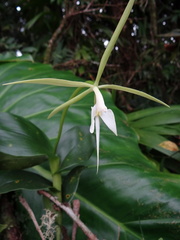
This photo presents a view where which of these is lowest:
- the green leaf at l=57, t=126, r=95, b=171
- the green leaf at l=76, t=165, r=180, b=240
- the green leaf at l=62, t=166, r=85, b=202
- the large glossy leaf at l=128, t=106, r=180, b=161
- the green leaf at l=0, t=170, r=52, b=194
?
the large glossy leaf at l=128, t=106, r=180, b=161

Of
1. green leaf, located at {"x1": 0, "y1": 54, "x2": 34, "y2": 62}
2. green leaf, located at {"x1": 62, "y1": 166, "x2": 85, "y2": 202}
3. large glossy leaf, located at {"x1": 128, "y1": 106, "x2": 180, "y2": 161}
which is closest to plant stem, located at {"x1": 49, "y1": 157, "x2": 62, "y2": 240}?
green leaf, located at {"x1": 62, "y1": 166, "x2": 85, "y2": 202}

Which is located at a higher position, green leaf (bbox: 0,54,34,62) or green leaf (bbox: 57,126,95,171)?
green leaf (bbox: 0,54,34,62)

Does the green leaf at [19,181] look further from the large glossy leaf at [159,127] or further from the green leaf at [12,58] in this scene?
the green leaf at [12,58]

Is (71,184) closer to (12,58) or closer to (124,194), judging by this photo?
(124,194)

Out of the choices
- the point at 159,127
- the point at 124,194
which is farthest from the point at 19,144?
the point at 159,127

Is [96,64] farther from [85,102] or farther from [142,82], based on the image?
[85,102]

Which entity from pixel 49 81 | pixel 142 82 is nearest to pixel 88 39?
pixel 142 82

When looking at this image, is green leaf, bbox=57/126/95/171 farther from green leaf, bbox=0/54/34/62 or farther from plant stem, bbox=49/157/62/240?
green leaf, bbox=0/54/34/62
